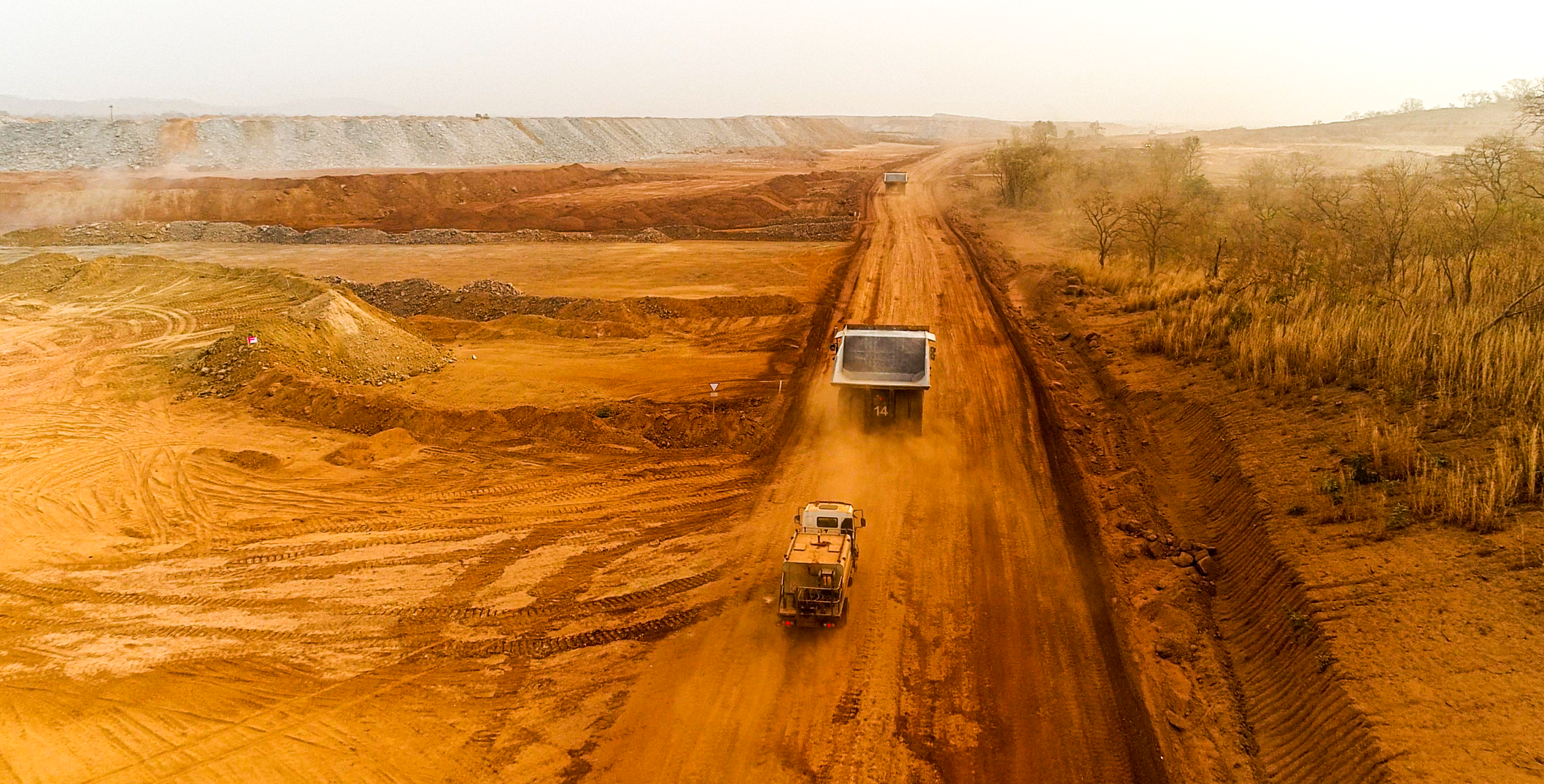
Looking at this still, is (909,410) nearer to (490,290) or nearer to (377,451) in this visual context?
(377,451)

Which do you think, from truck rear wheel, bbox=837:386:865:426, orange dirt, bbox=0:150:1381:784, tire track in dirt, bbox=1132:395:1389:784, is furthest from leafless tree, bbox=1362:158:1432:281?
truck rear wheel, bbox=837:386:865:426

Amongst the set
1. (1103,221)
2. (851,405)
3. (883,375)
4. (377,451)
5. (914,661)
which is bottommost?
(914,661)

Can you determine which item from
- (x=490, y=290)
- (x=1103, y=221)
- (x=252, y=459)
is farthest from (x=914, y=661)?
(x=1103, y=221)

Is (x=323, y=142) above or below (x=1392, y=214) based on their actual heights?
above

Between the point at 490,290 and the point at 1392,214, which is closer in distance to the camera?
the point at 1392,214

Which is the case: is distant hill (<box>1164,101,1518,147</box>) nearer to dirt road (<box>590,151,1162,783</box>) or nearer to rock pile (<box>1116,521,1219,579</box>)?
rock pile (<box>1116,521,1219,579</box>)

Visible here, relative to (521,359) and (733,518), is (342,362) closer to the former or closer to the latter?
(521,359)

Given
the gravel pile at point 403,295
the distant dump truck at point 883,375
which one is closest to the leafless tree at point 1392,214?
the distant dump truck at point 883,375

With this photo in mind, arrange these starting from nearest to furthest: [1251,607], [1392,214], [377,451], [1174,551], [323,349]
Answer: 1. [1251,607]
2. [1174,551]
3. [377,451]
4. [1392,214]
5. [323,349]
